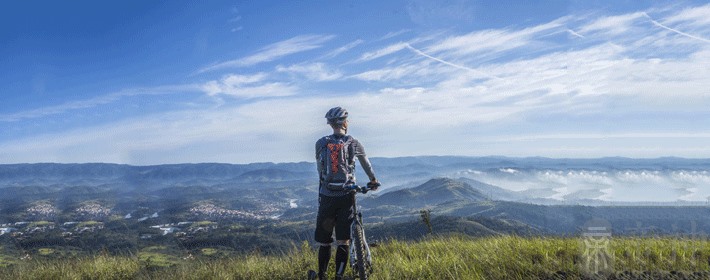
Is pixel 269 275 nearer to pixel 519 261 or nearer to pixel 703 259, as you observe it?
pixel 519 261

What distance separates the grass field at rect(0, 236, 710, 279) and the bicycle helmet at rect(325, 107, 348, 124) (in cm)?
249

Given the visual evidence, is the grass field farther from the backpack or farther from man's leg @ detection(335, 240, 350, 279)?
the backpack

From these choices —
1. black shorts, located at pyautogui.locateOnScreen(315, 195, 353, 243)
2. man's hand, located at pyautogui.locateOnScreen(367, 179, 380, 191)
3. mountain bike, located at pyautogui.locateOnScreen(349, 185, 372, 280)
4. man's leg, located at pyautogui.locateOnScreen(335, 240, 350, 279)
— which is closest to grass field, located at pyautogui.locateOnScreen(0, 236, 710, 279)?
mountain bike, located at pyautogui.locateOnScreen(349, 185, 372, 280)

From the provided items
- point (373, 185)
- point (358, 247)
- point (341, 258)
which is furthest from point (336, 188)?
point (341, 258)

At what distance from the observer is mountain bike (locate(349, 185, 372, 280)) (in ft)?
20.6

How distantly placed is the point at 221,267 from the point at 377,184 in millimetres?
3555

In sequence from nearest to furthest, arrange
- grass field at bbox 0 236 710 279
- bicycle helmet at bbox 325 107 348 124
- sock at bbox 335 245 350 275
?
1. grass field at bbox 0 236 710 279
2. sock at bbox 335 245 350 275
3. bicycle helmet at bbox 325 107 348 124

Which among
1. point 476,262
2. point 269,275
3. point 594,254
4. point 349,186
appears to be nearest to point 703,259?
point 594,254

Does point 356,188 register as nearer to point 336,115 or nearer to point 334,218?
point 334,218

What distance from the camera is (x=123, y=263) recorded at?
8.85 metres

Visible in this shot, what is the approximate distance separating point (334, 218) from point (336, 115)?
5.23ft

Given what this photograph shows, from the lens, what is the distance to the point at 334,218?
21.5 ft

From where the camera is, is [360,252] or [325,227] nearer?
[360,252]

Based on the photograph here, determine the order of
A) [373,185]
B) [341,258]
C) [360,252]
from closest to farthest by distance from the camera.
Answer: [360,252] < [341,258] < [373,185]
